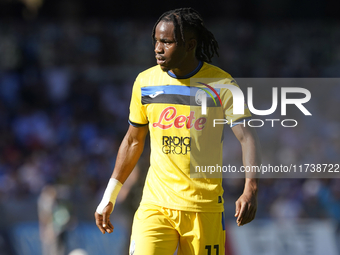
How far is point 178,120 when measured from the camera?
3389 millimetres

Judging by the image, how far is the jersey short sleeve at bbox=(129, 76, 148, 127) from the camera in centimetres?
359

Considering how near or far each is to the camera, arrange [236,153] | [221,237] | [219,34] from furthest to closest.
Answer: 1. [219,34]
2. [236,153]
3. [221,237]

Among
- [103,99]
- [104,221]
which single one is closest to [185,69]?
[104,221]

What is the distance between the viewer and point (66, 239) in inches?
320

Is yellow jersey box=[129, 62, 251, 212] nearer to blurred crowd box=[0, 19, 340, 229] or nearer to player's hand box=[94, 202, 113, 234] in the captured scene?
player's hand box=[94, 202, 113, 234]

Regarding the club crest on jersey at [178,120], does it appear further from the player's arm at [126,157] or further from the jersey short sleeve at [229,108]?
the player's arm at [126,157]

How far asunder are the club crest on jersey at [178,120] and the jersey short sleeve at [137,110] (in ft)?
0.76

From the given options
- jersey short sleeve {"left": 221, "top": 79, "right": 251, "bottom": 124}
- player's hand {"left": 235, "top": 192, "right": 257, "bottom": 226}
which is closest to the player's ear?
jersey short sleeve {"left": 221, "top": 79, "right": 251, "bottom": 124}

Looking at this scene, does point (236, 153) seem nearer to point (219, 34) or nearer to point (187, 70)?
point (219, 34)

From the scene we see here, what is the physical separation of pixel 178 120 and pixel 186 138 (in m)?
0.14

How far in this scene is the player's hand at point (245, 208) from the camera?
9.77 feet

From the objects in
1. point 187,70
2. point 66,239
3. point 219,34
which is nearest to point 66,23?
point 219,34

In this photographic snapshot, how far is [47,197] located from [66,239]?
81cm

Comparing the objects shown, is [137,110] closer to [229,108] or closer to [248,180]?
[229,108]
